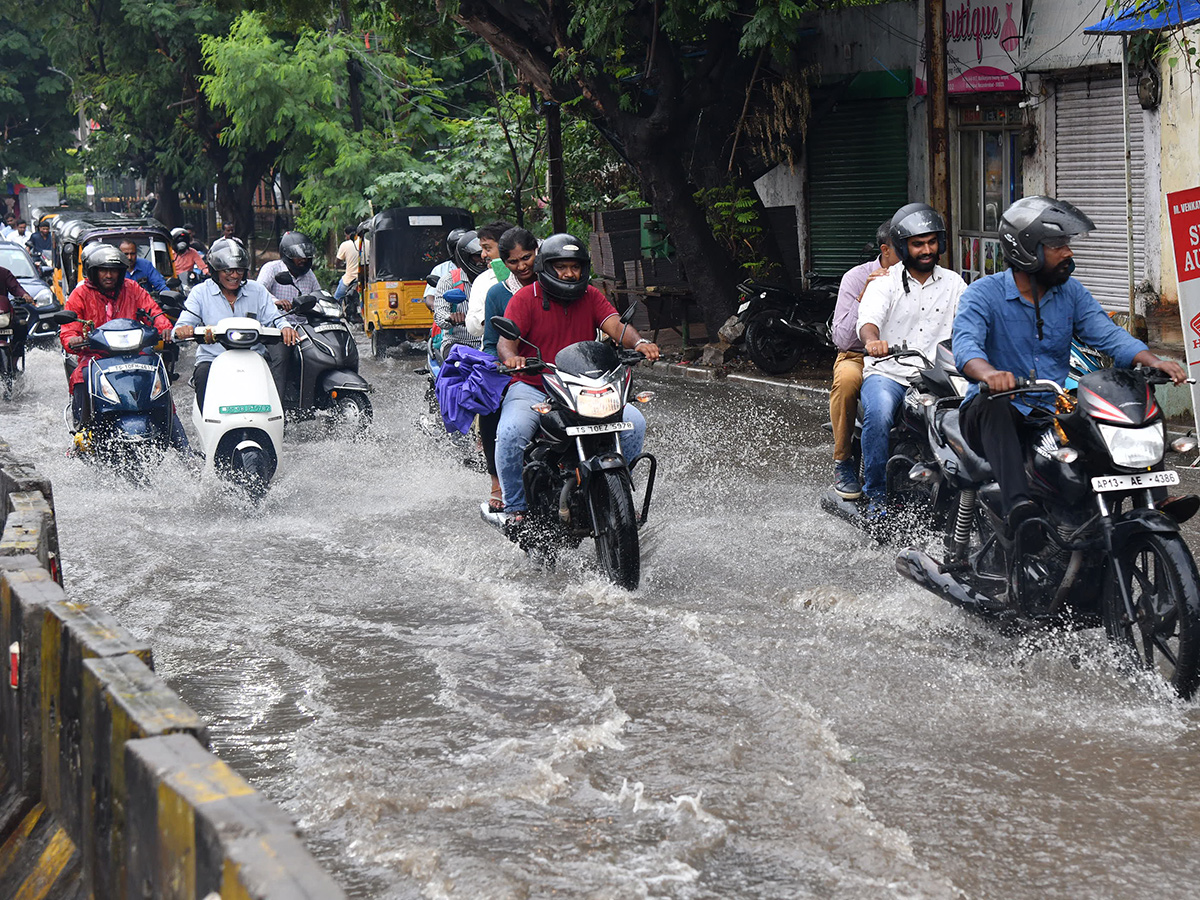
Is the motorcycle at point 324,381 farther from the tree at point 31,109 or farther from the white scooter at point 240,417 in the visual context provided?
the tree at point 31,109

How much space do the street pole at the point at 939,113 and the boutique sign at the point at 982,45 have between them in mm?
857

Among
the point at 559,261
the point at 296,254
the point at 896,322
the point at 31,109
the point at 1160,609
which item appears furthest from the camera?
the point at 31,109

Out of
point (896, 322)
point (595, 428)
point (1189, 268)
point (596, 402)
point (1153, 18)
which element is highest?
point (1153, 18)

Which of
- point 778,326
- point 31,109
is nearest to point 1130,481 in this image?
point 778,326

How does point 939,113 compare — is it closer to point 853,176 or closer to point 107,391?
point 853,176

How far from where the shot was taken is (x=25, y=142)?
154 ft

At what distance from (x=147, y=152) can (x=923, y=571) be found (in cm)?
3370

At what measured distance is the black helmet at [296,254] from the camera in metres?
13.7

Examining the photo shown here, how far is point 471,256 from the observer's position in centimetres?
1116

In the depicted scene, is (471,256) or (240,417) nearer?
(240,417)

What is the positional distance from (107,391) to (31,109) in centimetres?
4115

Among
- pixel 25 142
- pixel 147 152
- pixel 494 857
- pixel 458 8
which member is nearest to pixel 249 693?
pixel 494 857

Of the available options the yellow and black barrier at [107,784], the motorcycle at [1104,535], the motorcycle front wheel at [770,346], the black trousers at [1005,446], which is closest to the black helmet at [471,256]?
the motorcycle front wheel at [770,346]

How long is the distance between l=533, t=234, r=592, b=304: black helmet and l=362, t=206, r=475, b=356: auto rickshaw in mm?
11075
